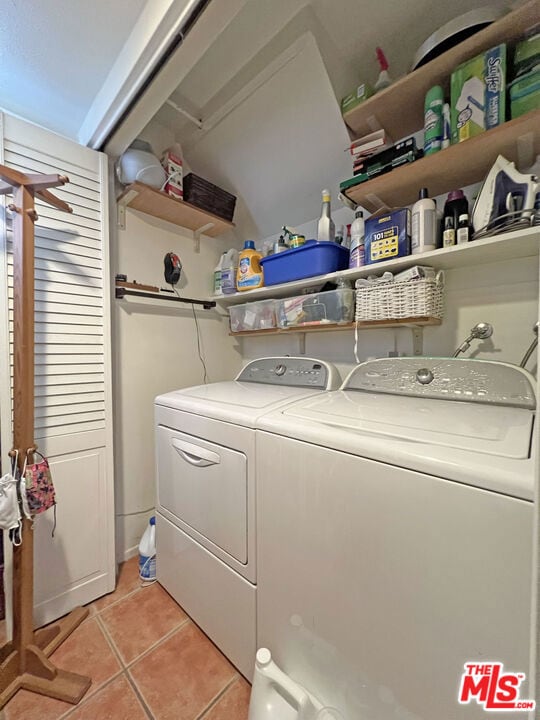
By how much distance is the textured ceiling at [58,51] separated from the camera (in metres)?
1.00

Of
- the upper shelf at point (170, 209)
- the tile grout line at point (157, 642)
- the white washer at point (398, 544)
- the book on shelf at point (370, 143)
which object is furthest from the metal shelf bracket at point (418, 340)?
the tile grout line at point (157, 642)

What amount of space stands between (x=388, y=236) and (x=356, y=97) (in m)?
0.66

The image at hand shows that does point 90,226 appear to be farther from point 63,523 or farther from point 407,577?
point 407,577

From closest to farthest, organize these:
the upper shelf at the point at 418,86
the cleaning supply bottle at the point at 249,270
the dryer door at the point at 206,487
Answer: the upper shelf at the point at 418,86
the dryer door at the point at 206,487
the cleaning supply bottle at the point at 249,270

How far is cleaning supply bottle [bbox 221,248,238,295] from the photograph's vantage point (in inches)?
75.7

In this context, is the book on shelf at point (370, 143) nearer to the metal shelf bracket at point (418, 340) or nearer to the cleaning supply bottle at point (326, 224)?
the cleaning supply bottle at point (326, 224)

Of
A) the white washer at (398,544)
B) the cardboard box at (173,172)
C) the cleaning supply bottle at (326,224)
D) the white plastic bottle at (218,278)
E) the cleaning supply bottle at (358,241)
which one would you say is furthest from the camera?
the white plastic bottle at (218,278)

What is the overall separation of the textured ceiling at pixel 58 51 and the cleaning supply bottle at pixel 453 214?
1367mm

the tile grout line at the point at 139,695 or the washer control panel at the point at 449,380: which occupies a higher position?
the washer control panel at the point at 449,380

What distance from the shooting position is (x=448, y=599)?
23.1 inches

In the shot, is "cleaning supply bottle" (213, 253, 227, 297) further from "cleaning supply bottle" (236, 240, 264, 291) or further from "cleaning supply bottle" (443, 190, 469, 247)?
"cleaning supply bottle" (443, 190, 469, 247)

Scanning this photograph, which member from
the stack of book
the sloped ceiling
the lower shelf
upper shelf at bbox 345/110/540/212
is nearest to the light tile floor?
the lower shelf

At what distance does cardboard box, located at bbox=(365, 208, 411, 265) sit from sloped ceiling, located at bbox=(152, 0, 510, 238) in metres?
0.55

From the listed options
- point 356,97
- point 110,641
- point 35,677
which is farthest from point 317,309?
point 35,677
